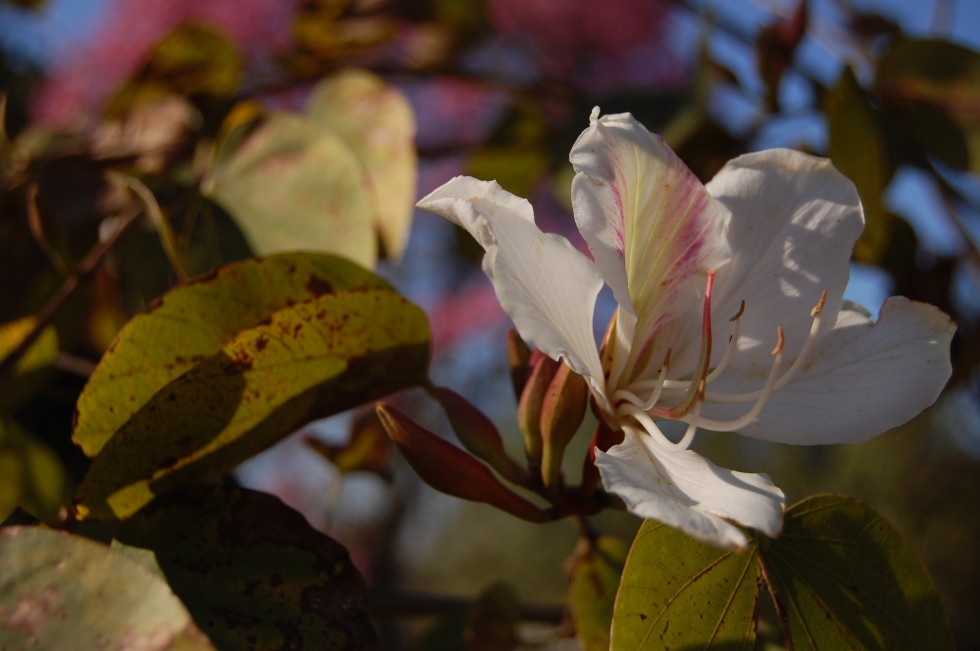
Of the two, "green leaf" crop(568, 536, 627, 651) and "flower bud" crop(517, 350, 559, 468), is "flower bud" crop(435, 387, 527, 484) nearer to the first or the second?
"flower bud" crop(517, 350, 559, 468)

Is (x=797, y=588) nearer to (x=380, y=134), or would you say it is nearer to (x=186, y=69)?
(x=380, y=134)

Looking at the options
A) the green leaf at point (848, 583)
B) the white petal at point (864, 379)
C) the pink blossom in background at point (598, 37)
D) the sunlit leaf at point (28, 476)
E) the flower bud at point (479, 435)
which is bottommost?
the pink blossom in background at point (598, 37)

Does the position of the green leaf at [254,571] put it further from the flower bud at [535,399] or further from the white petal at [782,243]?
the white petal at [782,243]

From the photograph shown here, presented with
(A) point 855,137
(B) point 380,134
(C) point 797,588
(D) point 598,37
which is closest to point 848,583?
(C) point 797,588

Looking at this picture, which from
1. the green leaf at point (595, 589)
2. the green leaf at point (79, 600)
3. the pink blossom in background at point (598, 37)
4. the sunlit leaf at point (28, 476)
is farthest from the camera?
the pink blossom in background at point (598, 37)

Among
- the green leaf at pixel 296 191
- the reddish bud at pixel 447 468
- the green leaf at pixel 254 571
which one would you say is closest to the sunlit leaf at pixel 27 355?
the green leaf at pixel 296 191

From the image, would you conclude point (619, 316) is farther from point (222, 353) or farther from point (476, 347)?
point (476, 347)
